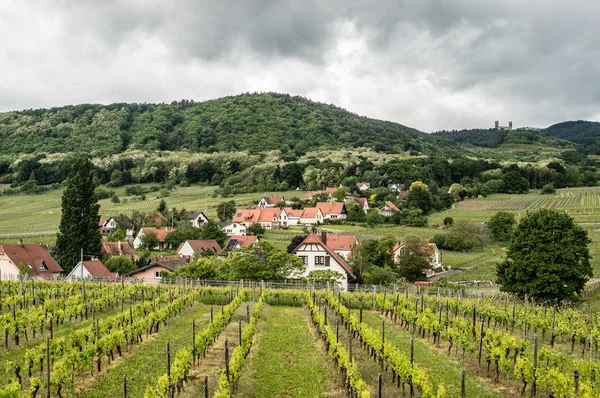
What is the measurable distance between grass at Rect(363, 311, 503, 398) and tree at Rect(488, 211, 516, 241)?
5229 centimetres

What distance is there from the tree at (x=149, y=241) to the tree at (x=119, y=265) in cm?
1572

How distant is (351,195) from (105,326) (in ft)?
278

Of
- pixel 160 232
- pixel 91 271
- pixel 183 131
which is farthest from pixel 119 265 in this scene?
pixel 183 131

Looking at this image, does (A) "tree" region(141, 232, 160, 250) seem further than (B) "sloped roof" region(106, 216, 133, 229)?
No

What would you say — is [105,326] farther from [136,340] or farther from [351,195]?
[351,195]

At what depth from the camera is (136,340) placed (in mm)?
19781

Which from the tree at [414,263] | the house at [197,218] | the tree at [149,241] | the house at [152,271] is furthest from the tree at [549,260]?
the house at [197,218]

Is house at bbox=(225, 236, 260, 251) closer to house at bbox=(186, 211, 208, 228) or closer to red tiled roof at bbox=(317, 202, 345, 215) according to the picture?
house at bbox=(186, 211, 208, 228)

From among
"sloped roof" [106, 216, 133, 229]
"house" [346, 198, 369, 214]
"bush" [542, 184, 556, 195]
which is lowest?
"sloped roof" [106, 216, 133, 229]

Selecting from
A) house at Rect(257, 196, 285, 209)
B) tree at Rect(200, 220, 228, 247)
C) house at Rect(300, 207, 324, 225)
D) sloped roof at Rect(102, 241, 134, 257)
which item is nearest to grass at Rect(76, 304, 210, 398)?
sloped roof at Rect(102, 241, 134, 257)

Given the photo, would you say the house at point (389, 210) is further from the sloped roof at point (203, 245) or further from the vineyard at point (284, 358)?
the vineyard at point (284, 358)

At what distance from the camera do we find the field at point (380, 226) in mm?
61031

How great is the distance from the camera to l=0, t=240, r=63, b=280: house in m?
45.0

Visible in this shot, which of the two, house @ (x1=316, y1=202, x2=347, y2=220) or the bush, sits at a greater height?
the bush
